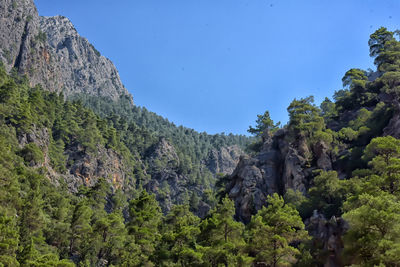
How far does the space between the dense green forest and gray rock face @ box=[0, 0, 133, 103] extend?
20.0 meters

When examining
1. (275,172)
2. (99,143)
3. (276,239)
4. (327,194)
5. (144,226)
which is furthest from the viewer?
(99,143)

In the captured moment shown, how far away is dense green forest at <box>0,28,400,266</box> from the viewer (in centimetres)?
2192

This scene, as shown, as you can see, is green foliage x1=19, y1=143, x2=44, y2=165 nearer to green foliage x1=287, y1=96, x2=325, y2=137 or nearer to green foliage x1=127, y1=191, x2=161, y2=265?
green foliage x1=127, y1=191, x2=161, y2=265

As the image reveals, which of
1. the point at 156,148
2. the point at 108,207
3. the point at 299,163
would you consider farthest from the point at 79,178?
the point at 299,163

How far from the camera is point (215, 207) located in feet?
109

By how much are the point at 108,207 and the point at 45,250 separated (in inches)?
1414

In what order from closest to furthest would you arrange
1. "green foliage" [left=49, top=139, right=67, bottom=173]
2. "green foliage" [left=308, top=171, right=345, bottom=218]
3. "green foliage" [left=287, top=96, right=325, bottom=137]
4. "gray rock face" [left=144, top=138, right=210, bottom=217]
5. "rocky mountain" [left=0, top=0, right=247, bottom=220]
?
1. "green foliage" [left=308, top=171, right=345, bottom=218]
2. "green foliage" [left=287, top=96, right=325, bottom=137]
3. "green foliage" [left=49, top=139, right=67, bottom=173]
4. "rocky mountain" [left=0, top=0, right=247, bottom=220]
5. "gray rock face" [left=144, top=138, right=210, bottom=217]

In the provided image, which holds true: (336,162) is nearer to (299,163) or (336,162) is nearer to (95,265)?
(299,163)

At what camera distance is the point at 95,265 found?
1385 inches

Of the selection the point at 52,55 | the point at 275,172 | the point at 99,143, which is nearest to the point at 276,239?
the point at 275,172

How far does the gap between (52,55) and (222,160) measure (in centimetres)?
7503

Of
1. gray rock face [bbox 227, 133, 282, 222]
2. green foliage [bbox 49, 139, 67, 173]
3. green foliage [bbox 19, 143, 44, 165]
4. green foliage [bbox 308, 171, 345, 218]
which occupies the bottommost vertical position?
green foliage [bbox 308, 171, 345, 218]

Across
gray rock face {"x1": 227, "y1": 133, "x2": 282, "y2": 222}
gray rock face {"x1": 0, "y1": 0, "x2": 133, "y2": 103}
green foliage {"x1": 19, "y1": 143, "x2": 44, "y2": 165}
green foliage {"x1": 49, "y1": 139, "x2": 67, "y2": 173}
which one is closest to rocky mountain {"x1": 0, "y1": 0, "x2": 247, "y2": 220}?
gray rock face {"x1": 0, "y1": 0, "x2": 133, "y2": 103}

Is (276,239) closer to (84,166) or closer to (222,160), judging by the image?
(84,166)
